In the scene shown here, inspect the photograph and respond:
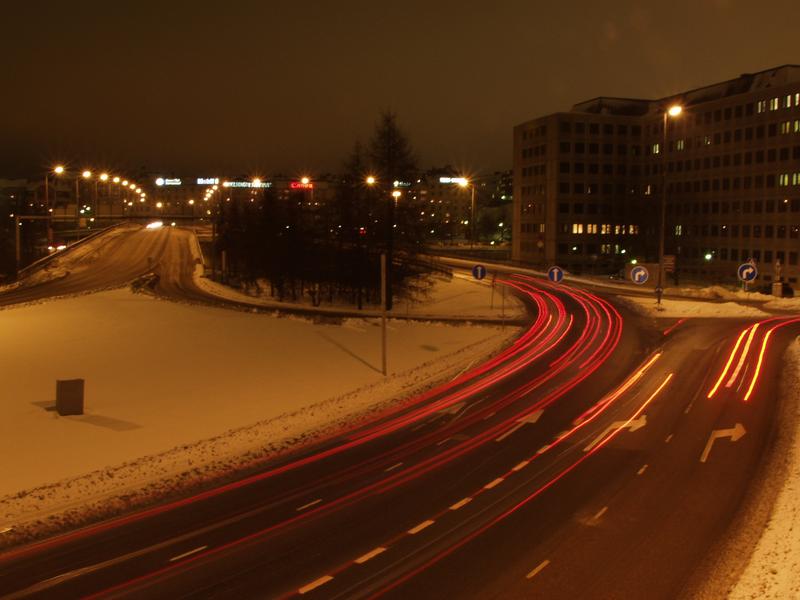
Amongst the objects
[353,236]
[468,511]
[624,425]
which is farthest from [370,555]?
[353,236]

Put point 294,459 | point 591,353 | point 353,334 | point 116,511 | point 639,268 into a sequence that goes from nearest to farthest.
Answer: point 116,511
point 294,459
point 591,353
point 353,334
point 639,268

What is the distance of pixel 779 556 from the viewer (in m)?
9.12

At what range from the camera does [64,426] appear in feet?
54.4

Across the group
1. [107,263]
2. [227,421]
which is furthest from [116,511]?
[107,263]

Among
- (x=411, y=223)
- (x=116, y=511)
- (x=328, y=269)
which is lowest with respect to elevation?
(x=116, y=511)

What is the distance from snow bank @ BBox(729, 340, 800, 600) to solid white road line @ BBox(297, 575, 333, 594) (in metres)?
4.76

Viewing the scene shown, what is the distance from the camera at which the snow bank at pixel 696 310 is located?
34.5m

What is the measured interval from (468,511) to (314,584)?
322 cm

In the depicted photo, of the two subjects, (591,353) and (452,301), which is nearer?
(591,353)

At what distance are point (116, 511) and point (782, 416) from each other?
47.7 ft

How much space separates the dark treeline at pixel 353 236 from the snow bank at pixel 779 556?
30189 mm

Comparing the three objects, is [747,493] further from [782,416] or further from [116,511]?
[116,511]

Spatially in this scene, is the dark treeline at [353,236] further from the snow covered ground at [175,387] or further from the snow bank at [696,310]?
the snow bank at [696,310]

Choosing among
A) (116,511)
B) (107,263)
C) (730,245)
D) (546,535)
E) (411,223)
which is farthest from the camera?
(730,245)
